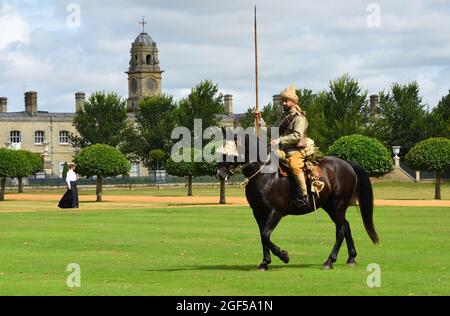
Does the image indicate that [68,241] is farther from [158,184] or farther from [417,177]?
[417,177]

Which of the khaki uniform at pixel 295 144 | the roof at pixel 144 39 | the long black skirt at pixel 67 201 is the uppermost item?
the roof at pixel 144 39

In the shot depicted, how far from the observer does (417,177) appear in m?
92.4

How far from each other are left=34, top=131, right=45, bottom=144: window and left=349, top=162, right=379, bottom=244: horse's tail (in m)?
98.1

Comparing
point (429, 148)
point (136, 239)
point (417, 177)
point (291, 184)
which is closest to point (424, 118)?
point (417, 177)

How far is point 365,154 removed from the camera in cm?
5666

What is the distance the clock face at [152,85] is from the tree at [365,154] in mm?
89407

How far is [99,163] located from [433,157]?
55.1 ft

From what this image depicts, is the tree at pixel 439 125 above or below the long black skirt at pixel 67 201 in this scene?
above

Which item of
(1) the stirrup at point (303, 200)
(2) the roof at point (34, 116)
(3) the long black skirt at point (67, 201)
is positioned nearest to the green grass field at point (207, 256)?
(1) the stirrup at point (303, 200)

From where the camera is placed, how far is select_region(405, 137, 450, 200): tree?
56062 millimetres

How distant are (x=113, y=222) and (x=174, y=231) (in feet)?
17.3

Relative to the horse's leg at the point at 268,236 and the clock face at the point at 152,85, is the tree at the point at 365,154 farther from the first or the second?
the clock face at the point at 152,85

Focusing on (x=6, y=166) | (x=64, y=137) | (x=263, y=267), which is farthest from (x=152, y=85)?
(x=263, y=267)

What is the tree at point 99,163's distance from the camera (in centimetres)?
5659
